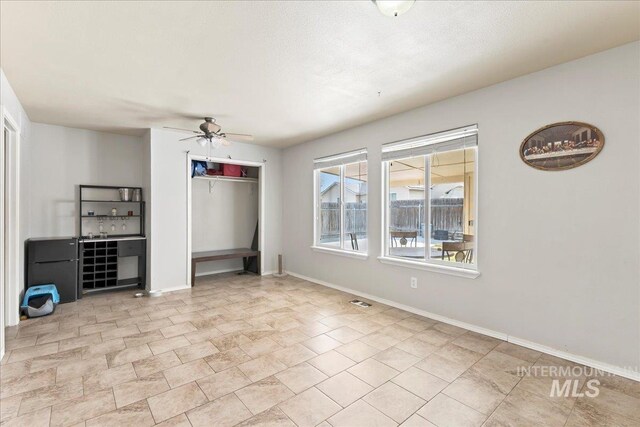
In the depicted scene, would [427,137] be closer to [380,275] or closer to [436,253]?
[436,253]

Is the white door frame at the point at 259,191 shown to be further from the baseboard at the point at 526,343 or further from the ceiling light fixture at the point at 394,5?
the ceiling light fixture at the point at 394,5

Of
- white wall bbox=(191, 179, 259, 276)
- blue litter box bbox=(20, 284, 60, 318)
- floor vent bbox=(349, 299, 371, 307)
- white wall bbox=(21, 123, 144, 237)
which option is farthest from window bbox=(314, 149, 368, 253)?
blue litter box bbox=(20, 284, 60, 318)

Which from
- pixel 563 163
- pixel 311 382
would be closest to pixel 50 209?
pixel 311 382

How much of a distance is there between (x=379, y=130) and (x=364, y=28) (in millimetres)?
2200

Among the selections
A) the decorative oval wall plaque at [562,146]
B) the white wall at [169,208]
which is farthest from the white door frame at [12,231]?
the decorative oval wall plaque at [562,146]

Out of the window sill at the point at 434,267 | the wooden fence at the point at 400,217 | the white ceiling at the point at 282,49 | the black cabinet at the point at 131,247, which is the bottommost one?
the window sill at the point at 434,267

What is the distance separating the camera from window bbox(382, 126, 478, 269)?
343 cm

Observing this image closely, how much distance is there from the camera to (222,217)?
20.1ft

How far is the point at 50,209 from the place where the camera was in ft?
15.0

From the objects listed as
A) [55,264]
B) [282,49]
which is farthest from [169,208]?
[282,49]

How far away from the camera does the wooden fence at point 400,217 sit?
141 inches

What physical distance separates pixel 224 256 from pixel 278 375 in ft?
11.3

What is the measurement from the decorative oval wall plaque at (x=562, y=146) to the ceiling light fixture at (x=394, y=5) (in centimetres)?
188

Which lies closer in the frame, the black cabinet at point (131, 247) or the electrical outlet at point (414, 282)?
the electrical outlet at point (414, 282)
